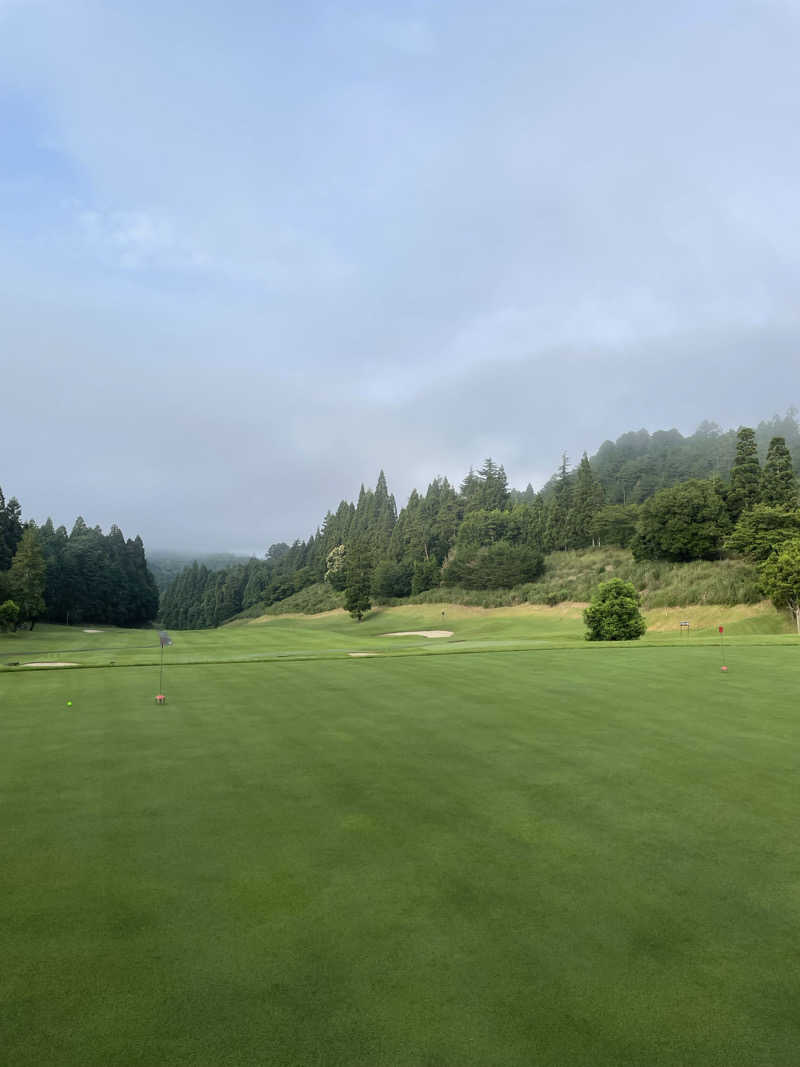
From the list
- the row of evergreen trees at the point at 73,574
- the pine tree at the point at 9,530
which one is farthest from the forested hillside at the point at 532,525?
the pine tree at the point at 9,530

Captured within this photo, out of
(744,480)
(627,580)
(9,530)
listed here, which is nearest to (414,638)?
(627,580)

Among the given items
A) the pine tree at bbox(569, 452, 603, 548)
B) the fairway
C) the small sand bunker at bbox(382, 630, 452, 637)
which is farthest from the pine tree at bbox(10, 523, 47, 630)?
the pine tree at bbox(569, 452, 603, 548)

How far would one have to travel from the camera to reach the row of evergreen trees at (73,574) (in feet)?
187

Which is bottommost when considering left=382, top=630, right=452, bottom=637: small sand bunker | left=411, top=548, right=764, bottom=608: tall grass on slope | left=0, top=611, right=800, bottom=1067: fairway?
left=382, top=630, right=452, bottom=637: small sand bunker

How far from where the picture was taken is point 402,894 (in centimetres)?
454

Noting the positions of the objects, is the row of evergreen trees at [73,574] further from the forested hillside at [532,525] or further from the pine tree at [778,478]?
the pine tree at [778,478]

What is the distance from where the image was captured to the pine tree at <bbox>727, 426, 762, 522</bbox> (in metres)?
54.2

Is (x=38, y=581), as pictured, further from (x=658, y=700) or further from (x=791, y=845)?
(x=791, y=845)

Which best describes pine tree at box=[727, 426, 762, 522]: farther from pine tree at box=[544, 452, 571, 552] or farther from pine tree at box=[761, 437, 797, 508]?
pine tree at box=[544, 452, 571, 552]

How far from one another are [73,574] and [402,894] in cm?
8848

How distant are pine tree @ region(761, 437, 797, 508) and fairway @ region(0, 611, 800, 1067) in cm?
4966

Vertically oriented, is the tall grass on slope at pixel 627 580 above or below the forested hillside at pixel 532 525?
below

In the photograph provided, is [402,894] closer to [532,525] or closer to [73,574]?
[532,525]

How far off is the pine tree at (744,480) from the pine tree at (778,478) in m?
0.91
